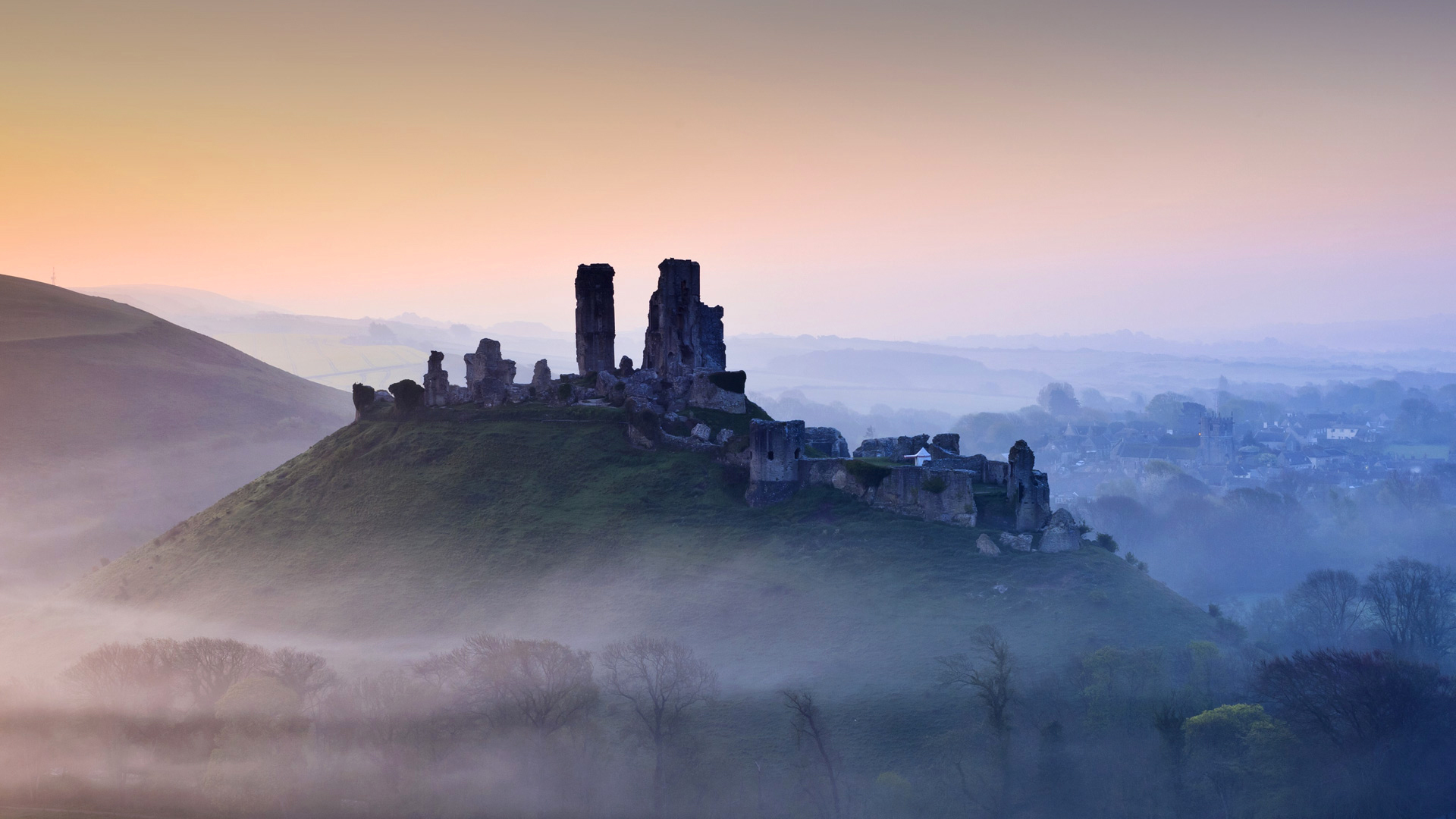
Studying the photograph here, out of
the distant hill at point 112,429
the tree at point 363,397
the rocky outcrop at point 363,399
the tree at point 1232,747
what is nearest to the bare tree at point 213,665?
the rocky outcrop at point 363,399

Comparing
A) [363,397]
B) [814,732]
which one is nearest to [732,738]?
[814,732]

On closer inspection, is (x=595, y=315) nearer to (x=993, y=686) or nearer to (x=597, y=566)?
(x=597, y=566)

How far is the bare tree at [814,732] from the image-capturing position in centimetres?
5191

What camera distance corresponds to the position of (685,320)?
8838cm

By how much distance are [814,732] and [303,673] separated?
28.9 meters

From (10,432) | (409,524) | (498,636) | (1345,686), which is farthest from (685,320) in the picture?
(10,432)

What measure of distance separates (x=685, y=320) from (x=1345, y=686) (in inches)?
2091

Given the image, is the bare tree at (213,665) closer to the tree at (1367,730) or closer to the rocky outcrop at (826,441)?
the rocky outcrop at (826,441)

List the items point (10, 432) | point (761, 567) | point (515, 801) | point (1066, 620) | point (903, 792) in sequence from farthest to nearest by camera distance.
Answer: point (10, 432) < point (761, 567) < point (1066, 620) < point (515, 801) < point (903, 792)

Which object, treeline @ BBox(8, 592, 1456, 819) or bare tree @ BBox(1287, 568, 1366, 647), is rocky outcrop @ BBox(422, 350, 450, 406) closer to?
treeline @ BBox(8, 592, 1456, 819)

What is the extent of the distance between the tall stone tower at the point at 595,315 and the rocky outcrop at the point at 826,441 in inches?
813

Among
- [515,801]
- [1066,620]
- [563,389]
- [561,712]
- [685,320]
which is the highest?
[685,320]

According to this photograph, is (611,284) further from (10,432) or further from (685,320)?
(10,432)

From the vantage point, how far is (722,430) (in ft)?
259
